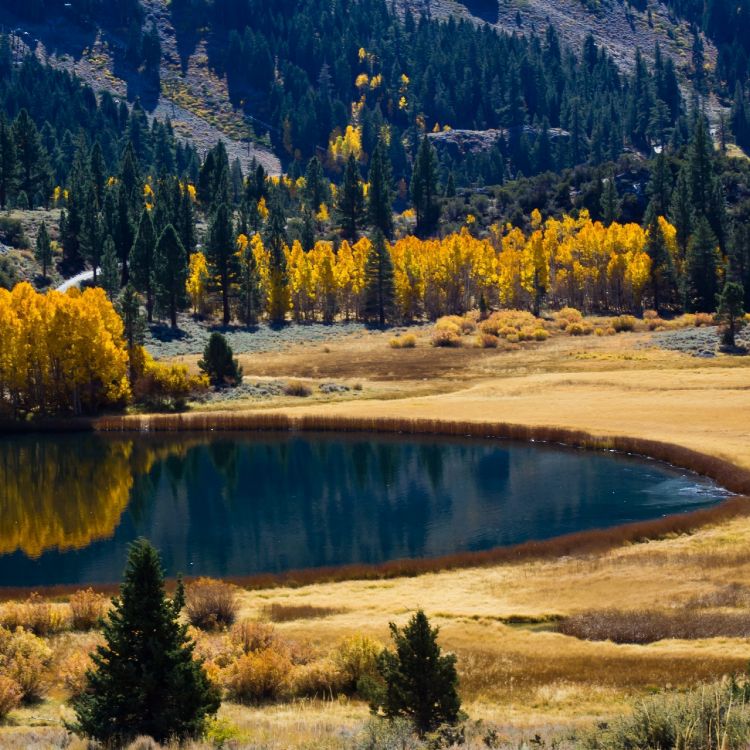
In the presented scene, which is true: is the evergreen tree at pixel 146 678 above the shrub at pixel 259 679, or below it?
above

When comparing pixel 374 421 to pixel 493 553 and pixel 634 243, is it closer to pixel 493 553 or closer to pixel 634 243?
pixel 493 553

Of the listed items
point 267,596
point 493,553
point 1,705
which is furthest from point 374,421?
point 1,705

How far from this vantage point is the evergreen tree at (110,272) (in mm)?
124750

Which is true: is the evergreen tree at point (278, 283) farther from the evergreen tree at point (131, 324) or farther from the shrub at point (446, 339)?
the evergreen tree at point (131, 324)

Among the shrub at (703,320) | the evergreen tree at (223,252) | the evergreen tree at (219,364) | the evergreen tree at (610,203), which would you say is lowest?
the evergreen tree at (219,364)

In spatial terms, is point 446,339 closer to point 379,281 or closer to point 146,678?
point 379,281

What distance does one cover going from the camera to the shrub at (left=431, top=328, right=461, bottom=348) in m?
121

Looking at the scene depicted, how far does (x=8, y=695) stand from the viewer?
25.4 m

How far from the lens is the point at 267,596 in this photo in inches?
1558

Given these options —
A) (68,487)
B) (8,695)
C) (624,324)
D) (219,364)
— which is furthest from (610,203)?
(8,695)

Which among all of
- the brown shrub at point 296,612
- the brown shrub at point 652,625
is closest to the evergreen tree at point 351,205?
the brown shrub at point 296,612

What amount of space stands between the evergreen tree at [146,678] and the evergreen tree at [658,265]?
126590 millimetres

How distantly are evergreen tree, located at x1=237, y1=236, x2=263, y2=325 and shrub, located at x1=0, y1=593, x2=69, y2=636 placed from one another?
102877mm

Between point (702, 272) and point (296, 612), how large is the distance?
111339 mm
